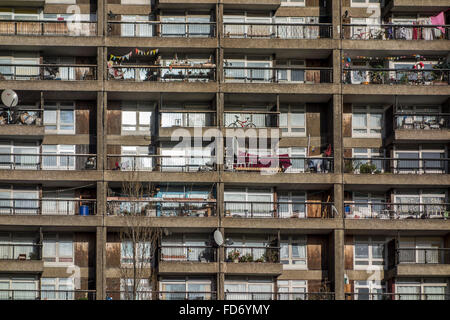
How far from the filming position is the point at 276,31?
6831 cm

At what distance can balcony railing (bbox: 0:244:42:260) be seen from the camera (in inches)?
2552

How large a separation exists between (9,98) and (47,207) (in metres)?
6.24

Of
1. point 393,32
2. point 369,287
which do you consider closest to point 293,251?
point 369,287

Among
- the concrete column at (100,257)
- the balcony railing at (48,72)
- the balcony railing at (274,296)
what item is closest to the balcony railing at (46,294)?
the concrete column at (100,257)

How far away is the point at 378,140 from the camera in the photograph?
223 feet

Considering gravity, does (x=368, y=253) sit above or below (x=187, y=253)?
below

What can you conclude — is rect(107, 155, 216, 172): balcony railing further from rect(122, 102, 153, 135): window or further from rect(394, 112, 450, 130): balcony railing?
rect(394, 112, 450, 130): balcony railing

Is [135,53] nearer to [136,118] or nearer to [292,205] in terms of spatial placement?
[136,118]

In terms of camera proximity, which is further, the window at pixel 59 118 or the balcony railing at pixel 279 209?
the window at pixel 59 118

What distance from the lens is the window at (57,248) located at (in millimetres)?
65500

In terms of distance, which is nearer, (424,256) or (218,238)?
(218,238)

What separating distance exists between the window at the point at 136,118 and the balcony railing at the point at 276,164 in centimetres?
505

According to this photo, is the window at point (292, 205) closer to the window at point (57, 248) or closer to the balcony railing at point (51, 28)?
the window at point (57, 248)

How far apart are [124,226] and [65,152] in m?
5.70
